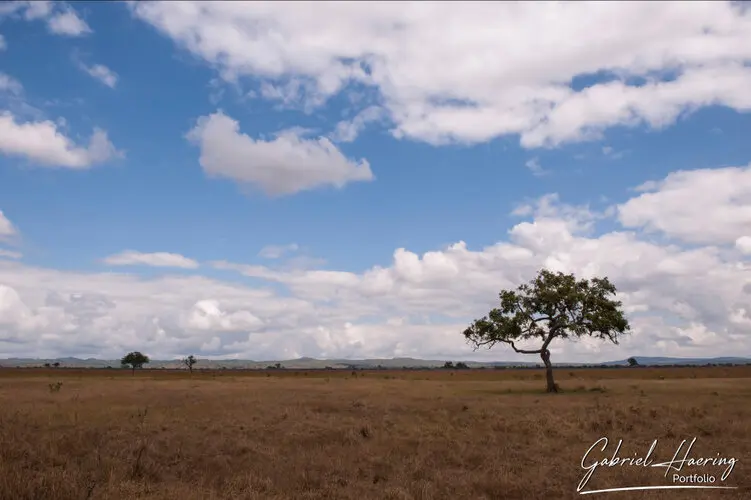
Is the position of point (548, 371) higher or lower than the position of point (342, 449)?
higher

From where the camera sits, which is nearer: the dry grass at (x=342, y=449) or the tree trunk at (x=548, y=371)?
the dry grass at (x=342, y=449)

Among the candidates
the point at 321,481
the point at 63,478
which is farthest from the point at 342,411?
the point at 63,478

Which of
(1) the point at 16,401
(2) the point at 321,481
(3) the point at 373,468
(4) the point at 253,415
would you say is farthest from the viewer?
(1) the point at 16,401

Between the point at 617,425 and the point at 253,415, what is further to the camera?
the point at 253,415

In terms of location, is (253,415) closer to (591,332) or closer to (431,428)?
(431,428)

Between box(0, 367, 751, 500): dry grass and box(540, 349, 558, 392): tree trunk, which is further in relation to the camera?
box(540, 349, 558, 392): tree trunk

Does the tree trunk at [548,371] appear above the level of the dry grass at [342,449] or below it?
above

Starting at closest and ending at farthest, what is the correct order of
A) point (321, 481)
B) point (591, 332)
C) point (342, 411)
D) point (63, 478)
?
point (63, 478)
point (321, 481)
point (342, 411)
point (591, 332)

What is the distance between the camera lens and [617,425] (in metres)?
24.3

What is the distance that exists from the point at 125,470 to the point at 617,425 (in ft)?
61.3

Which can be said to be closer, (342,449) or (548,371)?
(342,449)

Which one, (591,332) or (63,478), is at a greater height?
(591,332)

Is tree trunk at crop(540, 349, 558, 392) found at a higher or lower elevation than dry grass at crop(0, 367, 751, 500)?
higher

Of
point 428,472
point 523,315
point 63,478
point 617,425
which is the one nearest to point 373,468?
point 428,472
